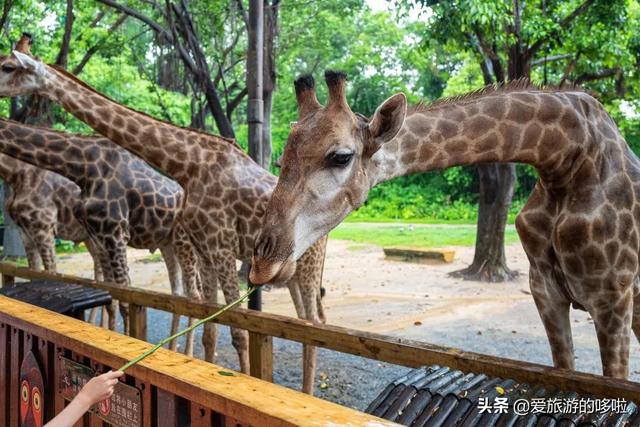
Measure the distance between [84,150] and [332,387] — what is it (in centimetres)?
333

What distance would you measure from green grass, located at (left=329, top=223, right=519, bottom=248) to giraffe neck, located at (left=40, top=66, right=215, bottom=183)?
11538 mm

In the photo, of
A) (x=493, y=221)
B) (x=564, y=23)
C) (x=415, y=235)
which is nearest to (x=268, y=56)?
(x=564, y=23)

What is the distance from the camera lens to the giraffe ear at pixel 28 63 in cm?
470

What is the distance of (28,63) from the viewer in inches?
186

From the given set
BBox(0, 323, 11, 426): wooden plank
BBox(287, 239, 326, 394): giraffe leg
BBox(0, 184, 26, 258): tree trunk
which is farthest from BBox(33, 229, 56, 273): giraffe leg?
BBox(0, 184, 26, 258): tree trunk

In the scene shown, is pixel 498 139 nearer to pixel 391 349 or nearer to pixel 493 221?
pixel 391 349

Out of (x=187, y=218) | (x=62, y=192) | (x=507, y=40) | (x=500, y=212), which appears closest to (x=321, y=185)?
(x=187, y=218)

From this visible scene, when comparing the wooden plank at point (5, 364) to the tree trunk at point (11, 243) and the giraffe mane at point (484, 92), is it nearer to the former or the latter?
the giraffe mane at point (484, 92)

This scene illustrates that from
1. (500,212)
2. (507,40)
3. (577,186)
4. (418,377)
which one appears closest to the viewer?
(418,377)

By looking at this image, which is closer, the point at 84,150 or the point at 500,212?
the point at 84,150

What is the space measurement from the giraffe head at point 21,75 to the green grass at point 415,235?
11972 millimetres

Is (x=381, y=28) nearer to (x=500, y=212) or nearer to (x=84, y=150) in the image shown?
(x=500, y=212)

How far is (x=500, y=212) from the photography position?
10.8 m

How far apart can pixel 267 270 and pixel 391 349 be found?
3.06 ft
